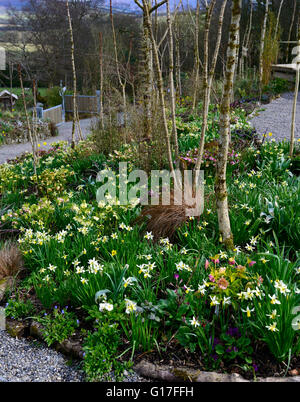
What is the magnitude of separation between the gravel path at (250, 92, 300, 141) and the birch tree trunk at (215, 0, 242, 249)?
3972 millimetres

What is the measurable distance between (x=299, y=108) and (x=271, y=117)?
1628mm

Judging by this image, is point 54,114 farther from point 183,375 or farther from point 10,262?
point 183,375

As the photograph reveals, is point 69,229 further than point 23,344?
Yes

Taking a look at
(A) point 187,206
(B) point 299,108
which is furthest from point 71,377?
(B) point 299,108

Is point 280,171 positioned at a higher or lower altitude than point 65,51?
lower

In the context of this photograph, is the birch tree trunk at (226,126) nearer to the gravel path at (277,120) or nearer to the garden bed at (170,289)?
the garden bed at (170,289)

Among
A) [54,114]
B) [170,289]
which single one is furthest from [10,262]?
[54,114]

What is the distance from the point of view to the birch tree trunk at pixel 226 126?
2.28m

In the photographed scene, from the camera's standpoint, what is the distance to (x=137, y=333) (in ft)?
6.49

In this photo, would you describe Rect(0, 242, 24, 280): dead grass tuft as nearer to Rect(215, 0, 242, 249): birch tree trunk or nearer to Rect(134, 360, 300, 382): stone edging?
Rect(134, 360, 300, 382): stone edging

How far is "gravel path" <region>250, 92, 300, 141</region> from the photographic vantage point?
663 cm

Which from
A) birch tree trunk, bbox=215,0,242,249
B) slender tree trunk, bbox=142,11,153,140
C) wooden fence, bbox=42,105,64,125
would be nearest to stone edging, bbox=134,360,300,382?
birch tree trunk, bbox=215,0,242,249
